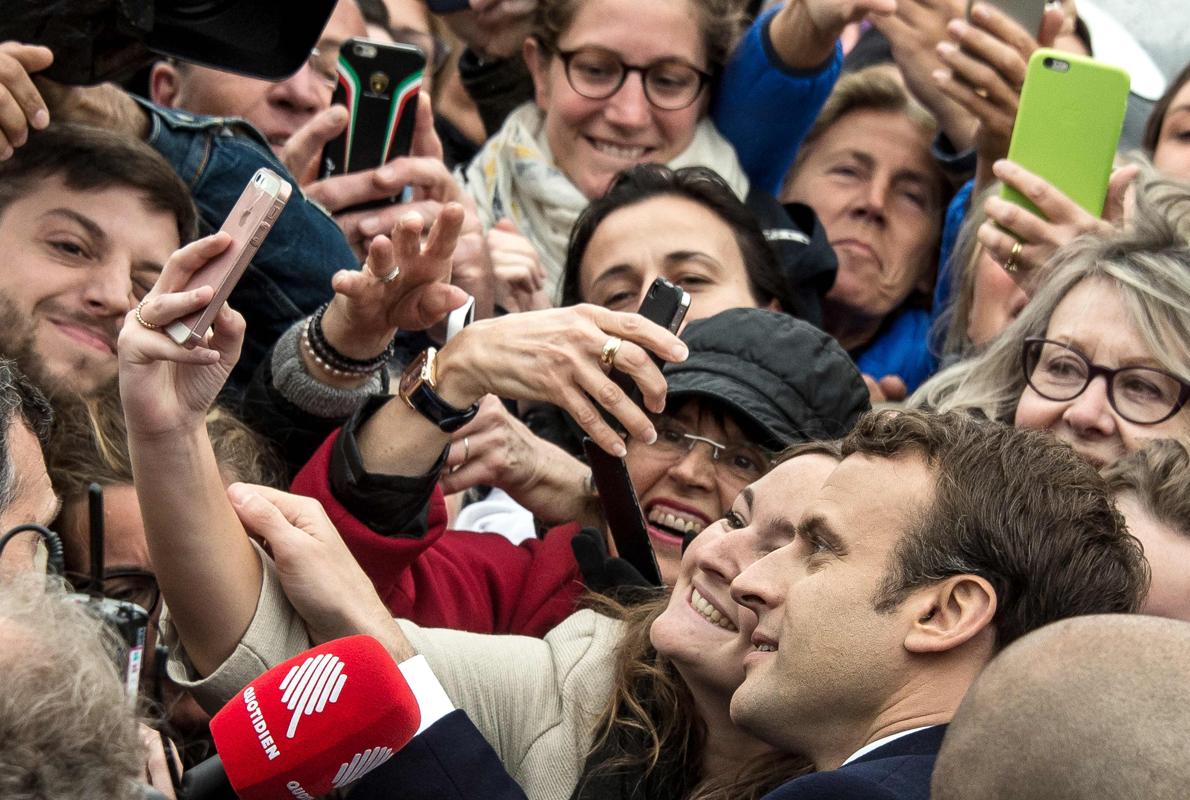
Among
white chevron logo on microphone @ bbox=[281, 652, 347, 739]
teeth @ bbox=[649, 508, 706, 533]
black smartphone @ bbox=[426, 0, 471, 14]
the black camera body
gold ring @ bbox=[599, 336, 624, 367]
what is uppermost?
the black camera body

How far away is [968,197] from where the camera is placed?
4500mm

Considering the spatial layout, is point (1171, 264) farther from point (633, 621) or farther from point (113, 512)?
point (113, 512)

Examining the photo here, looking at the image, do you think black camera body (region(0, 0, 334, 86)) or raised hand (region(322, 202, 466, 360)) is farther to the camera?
black camera body (region(0, 0, 334, 86))

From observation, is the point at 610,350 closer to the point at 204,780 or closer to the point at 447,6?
the point at 204,780

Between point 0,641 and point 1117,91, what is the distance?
2.84 m

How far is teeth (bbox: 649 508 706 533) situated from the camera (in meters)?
3.68

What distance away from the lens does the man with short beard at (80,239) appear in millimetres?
3471

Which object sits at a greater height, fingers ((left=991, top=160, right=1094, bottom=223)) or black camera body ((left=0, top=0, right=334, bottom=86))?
black camera body ((left=0, top=0, right=334, bottom=86))

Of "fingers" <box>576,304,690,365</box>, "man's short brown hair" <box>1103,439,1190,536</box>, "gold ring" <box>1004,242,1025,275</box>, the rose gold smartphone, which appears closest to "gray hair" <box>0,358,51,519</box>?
the rose gold smartphone

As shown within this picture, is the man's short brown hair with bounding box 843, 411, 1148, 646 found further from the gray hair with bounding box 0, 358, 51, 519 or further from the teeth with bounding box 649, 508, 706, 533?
the gray hair with bounding box 0, 358, 51, 519

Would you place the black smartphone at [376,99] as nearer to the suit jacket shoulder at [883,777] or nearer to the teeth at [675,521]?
the teeth at [675,521]

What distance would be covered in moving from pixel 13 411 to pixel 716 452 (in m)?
1.47

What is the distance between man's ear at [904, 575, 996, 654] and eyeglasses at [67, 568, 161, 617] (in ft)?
4.44

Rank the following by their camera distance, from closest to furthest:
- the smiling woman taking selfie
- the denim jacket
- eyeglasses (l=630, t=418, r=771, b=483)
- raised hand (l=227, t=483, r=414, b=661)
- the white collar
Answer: the white collar → raised hand (l=227, t=483, r=414, b=661) → eyeglasses (l=630, t=418, r=771, b=483) → the denim jacket → the smiling woman taking selfie
